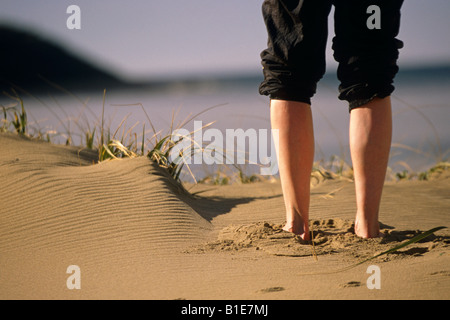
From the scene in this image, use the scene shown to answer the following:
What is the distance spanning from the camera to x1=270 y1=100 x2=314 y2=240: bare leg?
7.16 feet

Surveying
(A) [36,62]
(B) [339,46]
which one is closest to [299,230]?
(B) [339,46]

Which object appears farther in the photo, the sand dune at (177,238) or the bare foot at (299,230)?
the bare foot at (299,230)

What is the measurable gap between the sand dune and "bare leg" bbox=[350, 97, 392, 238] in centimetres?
16

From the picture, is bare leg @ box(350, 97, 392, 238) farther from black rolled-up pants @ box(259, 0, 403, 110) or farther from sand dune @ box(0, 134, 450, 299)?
sand dune @ box(0, 134, 450, 299)

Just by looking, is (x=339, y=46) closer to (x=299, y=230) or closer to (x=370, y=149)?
(x=370, y=149)

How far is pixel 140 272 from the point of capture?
193 cm

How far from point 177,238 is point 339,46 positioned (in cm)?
112

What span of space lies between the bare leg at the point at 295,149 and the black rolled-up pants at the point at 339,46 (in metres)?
0.05

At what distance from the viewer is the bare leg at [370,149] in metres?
2.14

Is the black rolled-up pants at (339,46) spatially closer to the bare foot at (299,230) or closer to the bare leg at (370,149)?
the bare leg at (370,149)

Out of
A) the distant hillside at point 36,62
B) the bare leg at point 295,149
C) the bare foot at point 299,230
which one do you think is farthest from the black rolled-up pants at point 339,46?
the distant hillside at point 36,62

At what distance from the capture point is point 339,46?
85.4 inches
